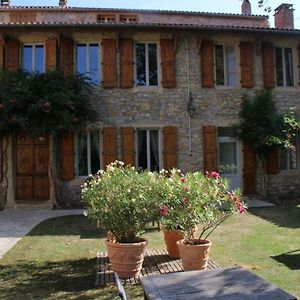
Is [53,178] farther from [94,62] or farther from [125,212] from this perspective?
[125,212]

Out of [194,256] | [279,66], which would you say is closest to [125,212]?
[194,256]

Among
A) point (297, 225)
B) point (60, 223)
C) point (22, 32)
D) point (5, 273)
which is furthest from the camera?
point (22, 32)

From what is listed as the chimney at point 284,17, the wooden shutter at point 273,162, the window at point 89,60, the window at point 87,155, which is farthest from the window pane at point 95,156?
the chimney at point 284,17

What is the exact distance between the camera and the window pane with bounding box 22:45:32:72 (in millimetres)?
13047

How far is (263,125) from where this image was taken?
13.0 m

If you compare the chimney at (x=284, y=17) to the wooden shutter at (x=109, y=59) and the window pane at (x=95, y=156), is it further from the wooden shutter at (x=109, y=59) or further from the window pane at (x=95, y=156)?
the window pane at (x=95, y=156)

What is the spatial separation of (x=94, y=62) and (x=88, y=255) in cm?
782

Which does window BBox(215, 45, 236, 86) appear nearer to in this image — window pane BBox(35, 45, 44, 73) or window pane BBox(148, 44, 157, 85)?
window pane BBox(148, 44, 157, 85)

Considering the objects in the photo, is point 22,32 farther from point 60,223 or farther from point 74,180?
point 60,223

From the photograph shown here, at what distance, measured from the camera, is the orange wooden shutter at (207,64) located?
1332cm

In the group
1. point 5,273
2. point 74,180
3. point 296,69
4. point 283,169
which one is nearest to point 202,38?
point 296,69

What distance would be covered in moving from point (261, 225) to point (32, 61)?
857cm

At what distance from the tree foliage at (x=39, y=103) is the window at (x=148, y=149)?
2.08 metres

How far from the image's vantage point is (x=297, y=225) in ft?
30.0
